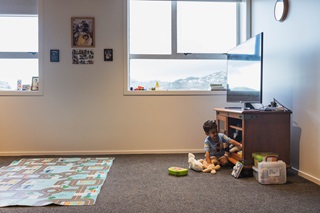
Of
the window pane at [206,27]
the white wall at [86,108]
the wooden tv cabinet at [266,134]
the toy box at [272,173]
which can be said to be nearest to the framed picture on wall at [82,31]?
the white wall at [86,108]

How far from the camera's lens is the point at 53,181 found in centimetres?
220

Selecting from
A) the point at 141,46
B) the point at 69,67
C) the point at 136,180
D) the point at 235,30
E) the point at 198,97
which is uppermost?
the point at 235,30

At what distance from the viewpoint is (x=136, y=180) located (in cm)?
225

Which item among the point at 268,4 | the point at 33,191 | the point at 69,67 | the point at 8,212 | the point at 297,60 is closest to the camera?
the point at 8,212

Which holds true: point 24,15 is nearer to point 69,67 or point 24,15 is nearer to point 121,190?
point 69,67

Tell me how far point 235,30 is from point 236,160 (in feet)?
6.57

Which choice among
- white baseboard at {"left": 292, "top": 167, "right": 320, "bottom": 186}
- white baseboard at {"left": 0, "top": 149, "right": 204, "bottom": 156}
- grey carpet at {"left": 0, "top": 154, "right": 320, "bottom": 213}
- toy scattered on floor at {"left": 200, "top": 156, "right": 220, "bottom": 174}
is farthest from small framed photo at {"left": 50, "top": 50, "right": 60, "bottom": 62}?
white baseboard at {"left": 292, "top": 167, "right": 320, "bottom": 186}

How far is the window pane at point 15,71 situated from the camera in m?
3.53

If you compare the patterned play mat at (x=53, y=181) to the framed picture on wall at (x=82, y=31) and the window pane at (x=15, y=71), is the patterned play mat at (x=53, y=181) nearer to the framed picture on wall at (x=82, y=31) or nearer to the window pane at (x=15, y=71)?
the window pane at (x=15, y=71)

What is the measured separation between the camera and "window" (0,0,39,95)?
3514 millimetres

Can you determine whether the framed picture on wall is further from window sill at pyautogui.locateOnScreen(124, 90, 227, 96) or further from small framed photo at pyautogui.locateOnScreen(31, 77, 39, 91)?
window sill at pyautogui.locateOnScreen(124, 90, 227, 96)

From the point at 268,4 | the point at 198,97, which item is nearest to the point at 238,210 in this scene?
the point at 198,97

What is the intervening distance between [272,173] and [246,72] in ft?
3.32

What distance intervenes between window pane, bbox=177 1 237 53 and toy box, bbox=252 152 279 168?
6.01 ft
